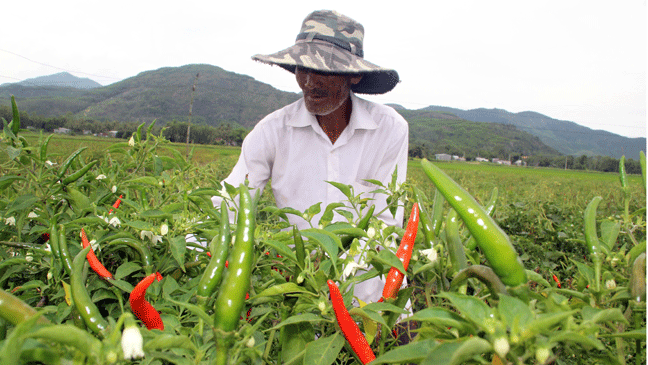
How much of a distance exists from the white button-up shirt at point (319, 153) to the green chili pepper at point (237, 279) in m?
2.21

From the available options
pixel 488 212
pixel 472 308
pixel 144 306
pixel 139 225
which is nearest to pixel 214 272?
pixel 144 306

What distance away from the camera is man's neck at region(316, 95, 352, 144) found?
2928 millimetres

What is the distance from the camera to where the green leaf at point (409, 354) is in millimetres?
489

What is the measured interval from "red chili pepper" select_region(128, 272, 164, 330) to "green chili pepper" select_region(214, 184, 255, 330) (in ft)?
0.55

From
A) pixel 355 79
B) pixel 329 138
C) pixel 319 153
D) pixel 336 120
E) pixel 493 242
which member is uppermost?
pixel 355 79

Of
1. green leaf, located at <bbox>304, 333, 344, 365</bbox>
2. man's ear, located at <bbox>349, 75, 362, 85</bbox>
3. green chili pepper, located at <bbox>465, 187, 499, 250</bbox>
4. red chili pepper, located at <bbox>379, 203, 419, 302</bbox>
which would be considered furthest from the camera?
man's ear, located at <bbox>349, 75, 362, 85</bbox>

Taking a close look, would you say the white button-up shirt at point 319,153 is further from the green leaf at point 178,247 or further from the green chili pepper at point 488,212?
the green leaf at point 178,247

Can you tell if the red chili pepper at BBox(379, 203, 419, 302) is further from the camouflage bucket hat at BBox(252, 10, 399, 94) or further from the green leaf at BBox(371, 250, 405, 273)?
the camouflage bucket hat at BBox(252, 10, 399, 94)

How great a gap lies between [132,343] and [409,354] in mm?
351

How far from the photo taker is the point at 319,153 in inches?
114

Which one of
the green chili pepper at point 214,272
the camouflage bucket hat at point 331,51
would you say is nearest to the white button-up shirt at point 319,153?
the camouflage bucket hat at point 331,51

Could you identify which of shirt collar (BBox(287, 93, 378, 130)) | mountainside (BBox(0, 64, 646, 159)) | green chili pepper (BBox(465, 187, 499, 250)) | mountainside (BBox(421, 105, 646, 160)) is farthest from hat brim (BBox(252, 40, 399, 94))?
mountainside (BBox(421, 105, 646, 160))

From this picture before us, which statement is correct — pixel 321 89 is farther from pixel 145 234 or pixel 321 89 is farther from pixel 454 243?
pixel 454 243

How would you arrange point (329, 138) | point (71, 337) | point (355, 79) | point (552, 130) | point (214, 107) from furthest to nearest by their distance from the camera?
point (552, 130) → point (214, 107) → point (329, 138) → point (355, 79) → point (71, 337)
